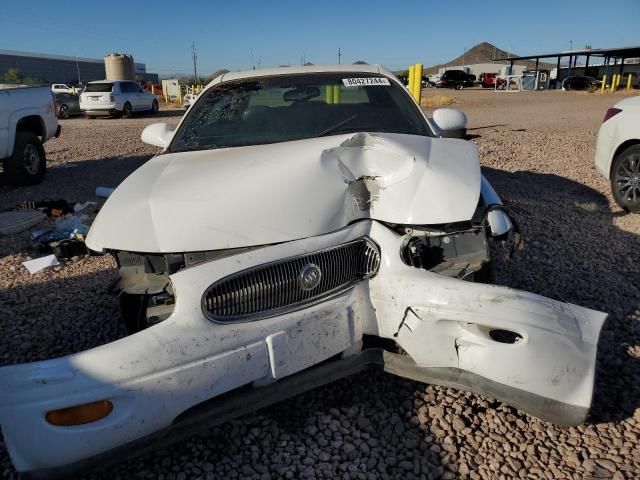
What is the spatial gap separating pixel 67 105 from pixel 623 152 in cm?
2196

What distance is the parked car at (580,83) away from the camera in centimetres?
3781

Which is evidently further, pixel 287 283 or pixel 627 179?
pixel 627 179

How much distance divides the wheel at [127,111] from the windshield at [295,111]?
63.5 feet

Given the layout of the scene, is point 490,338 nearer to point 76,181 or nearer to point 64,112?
point 76,181

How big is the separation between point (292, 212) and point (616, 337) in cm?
222

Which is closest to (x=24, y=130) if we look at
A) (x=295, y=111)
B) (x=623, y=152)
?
(x=295, y=111)

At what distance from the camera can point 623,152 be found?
6027 millimetres

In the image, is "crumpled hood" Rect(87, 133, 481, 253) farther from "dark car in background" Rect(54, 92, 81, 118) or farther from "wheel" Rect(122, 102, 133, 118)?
"dark car in background" Rect(54, 92, 81, 118)

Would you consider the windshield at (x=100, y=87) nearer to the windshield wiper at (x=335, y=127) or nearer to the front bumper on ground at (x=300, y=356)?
the windshield wiper at (x=335, y=127)

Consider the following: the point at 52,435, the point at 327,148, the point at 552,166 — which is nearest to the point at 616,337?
the point at 327,148

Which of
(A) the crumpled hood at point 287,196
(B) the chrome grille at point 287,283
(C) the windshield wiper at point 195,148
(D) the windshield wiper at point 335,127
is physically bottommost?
(B) the chrome grille at point 287,283

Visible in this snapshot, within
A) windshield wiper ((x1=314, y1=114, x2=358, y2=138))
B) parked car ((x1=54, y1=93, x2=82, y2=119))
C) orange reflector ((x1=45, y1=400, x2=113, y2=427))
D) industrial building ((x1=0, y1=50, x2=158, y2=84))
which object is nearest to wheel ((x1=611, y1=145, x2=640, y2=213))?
windshield wiper ((x1=314, y1=114, x2=358, y2=138))

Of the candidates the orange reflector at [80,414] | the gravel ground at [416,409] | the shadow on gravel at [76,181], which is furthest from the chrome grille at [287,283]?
the shadow on gravel at [76,181]

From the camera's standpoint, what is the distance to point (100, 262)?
15.3ft
